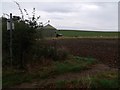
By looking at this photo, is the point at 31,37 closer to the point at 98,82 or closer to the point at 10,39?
the point at 10,39

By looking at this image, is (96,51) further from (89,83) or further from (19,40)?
(89,83)

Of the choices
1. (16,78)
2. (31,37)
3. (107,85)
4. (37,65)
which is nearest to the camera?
(107,85)

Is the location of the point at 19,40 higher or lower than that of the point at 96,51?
higher

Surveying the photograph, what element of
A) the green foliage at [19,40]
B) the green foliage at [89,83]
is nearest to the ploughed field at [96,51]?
the green foliage at [19,40]

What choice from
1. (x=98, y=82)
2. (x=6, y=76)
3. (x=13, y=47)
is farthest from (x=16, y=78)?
(x=98, y=82)

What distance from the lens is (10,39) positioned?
491 inches

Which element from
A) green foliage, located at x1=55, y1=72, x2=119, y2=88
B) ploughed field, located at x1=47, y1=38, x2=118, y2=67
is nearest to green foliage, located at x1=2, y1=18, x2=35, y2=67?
green foliage, located at x1=55, y1=72, x2=119, y2=88

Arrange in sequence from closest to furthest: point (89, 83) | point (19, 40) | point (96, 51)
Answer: point (89, 83), point (19, 40), point (96, 51)

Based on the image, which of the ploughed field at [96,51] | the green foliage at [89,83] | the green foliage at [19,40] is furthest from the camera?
the ploughed field at [96,51]

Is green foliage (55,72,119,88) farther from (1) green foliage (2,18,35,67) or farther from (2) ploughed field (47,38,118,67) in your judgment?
(2) ploughed field (47,38,118,67)

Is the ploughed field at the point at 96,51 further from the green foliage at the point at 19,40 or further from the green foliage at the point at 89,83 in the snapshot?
the green foliage at the point at 89,83

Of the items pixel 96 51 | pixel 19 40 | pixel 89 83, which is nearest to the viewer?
pixel 89 83

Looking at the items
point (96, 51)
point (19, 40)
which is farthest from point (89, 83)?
point (96, 51)

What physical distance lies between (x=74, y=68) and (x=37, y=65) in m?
1.85
